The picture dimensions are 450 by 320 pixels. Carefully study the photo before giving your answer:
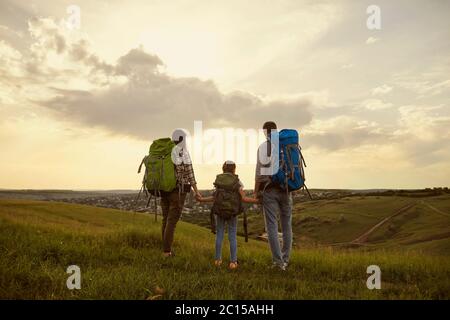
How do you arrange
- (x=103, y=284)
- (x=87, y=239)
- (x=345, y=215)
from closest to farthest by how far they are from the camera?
1. (x=103, y=284)
2. (x=87, y=239)
3. (x=345, y=215)

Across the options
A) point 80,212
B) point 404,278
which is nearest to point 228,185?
point 404,278

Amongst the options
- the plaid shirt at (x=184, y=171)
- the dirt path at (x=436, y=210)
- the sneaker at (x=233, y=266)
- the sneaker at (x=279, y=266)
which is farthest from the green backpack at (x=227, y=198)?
the dirt path at (x=436, y=210)

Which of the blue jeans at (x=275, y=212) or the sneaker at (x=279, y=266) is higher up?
the blue jeans at (x=275, y=212)

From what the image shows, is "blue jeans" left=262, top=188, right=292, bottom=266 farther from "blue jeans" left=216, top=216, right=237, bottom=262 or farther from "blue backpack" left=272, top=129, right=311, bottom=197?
"blue jeans" left=216, top=216, right=237, bottom=262

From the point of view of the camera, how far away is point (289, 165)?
7.94 meters

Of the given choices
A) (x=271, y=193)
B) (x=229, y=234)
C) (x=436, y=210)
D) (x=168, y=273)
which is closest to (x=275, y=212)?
(x=271, y=193)

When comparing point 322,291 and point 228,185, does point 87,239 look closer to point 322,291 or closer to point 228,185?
point 228,185

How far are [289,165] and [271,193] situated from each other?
2.51 feet

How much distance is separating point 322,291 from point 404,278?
9.09 ft

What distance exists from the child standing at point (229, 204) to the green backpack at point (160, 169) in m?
1.14

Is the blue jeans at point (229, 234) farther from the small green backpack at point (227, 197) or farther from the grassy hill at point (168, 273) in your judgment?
the grassy hill at point (168, 273)

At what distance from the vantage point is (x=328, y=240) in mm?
113250

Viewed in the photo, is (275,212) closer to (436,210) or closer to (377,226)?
(377,226)

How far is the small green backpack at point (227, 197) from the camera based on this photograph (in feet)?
27.3
